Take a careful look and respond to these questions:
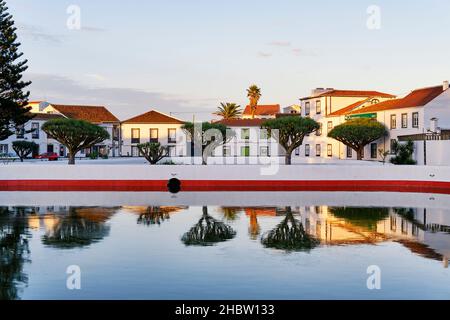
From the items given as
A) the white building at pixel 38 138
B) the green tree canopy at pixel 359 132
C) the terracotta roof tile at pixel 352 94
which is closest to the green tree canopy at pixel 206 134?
the green tree canopy at pixel 359 132

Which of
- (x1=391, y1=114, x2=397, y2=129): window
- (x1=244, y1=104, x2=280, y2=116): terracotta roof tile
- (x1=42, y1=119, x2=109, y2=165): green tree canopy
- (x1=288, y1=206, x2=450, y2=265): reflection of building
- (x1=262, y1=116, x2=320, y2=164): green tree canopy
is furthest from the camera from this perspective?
(x1=244, y1=104, x2=280, y2=116): terracotta roof tile

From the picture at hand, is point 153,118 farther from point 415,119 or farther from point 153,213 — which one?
point 153,213

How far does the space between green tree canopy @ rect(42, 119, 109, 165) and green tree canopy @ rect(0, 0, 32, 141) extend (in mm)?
7645

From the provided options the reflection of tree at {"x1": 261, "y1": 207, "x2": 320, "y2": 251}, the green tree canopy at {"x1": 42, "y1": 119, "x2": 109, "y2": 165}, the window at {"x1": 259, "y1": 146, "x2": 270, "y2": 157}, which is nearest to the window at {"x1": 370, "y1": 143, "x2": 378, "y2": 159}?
the window at {"x1": 259, "y1": 146, "x2": 270, "y2": 157}

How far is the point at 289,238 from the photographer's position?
57.1 feet

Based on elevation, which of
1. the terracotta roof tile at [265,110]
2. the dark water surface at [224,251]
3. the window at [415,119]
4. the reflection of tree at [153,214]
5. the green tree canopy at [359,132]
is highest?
the terracotta roof tile at [265,110]

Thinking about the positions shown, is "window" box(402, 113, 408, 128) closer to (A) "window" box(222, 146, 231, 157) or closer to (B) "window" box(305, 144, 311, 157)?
(B) "window" box(305, 144, 311, 157)

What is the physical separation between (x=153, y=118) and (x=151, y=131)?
1.77 m

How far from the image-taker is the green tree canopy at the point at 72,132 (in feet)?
132

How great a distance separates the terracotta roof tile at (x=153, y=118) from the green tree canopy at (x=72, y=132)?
38.3 metres

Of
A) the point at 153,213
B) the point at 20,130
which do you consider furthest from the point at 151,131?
the point at 153,213

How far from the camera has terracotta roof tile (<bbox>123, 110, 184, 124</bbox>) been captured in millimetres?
80812

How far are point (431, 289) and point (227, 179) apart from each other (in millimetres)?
24353

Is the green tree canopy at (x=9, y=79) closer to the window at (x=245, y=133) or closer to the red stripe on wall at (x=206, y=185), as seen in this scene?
the red stripe on wall at (x=206, y=185)
